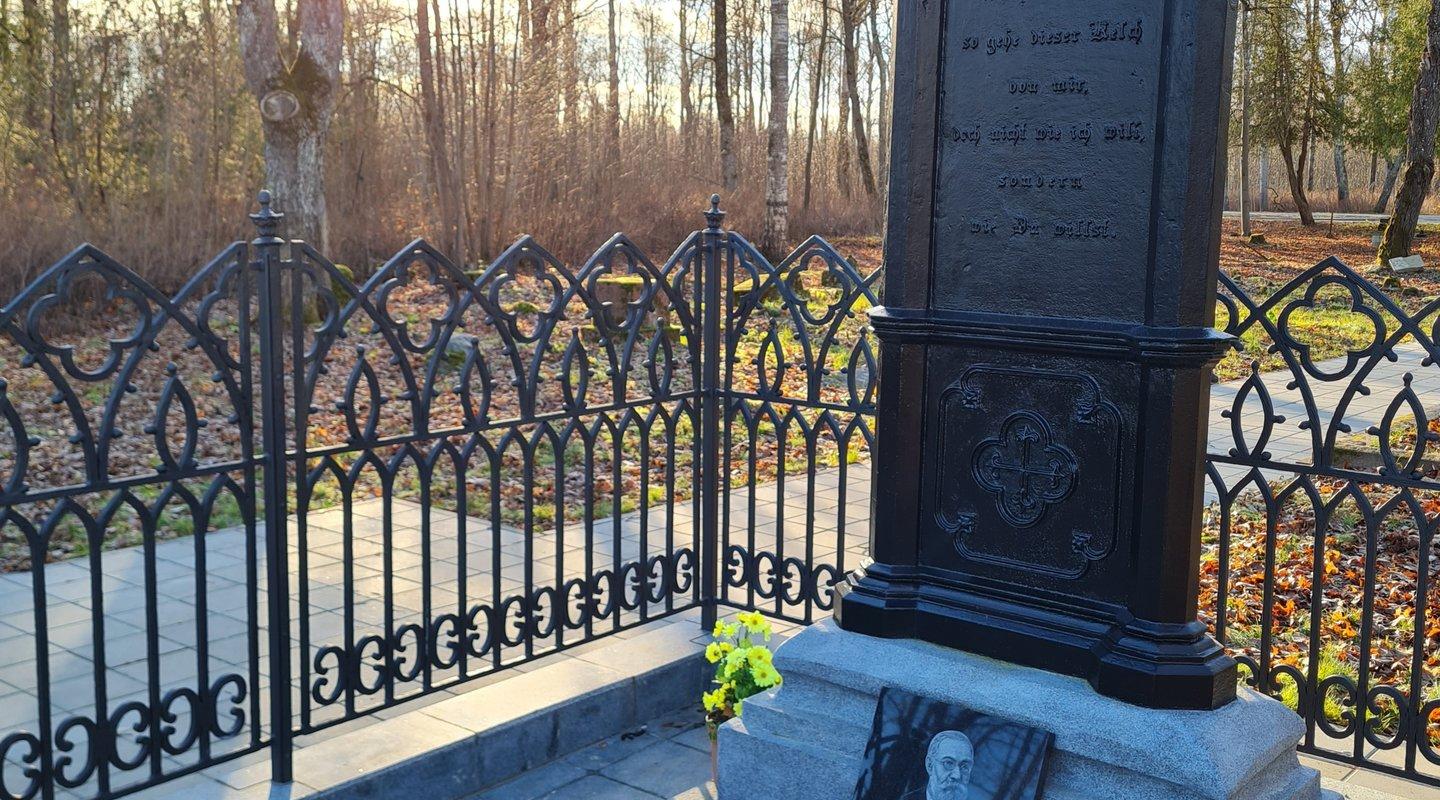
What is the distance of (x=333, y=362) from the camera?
12039mm

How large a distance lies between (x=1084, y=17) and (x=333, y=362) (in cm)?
1006

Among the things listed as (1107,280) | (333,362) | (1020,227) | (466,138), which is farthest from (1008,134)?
(466,138)

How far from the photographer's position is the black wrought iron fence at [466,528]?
3.36 m

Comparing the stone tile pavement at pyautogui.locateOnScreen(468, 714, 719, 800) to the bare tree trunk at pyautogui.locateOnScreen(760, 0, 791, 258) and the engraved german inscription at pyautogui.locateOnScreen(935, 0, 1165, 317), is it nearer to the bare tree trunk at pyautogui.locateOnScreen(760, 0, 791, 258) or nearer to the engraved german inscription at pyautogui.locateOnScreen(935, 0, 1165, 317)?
the engraved german inscription at pyautogui.locateOnScreen(935, 0, 1165, 317)

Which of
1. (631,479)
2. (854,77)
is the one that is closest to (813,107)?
(854,77)

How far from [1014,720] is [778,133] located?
60.8 ft

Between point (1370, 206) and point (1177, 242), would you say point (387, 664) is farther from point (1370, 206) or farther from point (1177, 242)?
point (1370, 206)

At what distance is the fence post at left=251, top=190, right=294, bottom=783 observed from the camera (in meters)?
3.42

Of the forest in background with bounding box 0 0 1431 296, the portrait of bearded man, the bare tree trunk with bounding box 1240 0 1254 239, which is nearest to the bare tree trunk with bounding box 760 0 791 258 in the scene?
the forest in background with bounding box 0 0 1431 296

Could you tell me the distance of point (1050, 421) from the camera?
11.0 feet

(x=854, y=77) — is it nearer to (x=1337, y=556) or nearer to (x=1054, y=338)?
(x=1337, y=556)

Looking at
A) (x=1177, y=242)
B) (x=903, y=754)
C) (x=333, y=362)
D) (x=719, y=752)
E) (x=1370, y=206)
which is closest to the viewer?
(x=1177, y=242)

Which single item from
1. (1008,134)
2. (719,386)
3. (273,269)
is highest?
(1008,134)

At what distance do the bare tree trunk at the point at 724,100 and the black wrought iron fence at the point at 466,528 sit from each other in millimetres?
16257
